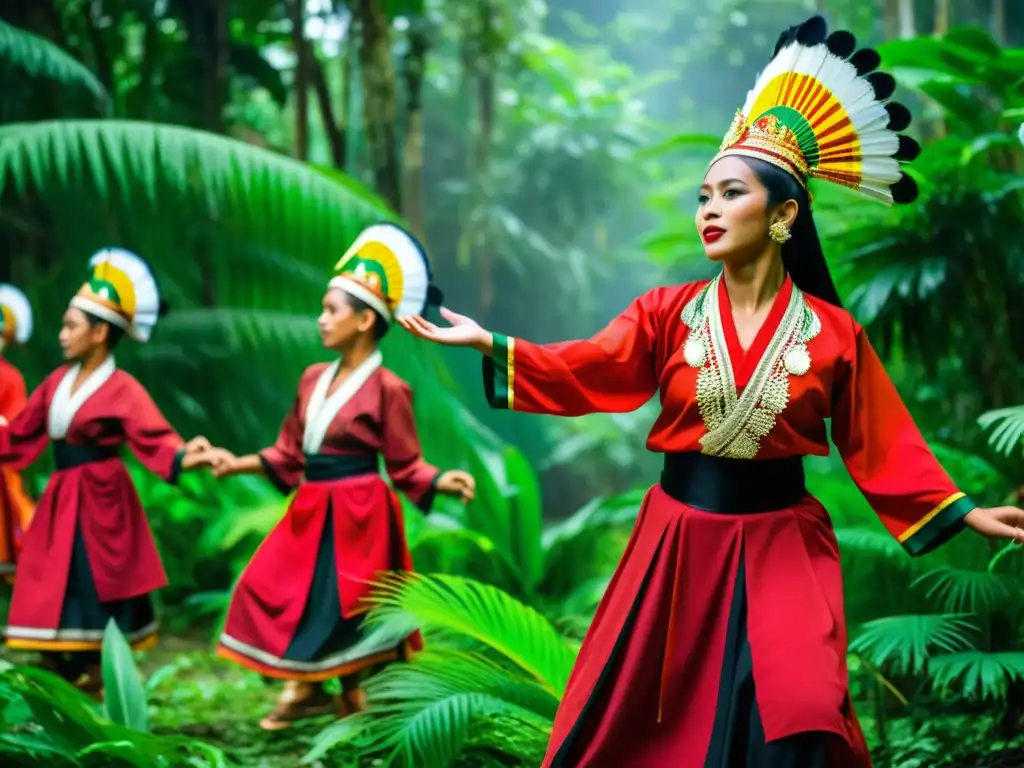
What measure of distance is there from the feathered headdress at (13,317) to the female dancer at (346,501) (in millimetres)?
1682

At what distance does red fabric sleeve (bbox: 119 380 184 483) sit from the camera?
3.57 m

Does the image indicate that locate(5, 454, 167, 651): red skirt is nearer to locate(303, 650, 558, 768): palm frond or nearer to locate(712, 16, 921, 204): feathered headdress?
A: locate(303, 650, 558, 768): palm frond

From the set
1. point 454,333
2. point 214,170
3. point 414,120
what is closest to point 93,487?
point 214,170

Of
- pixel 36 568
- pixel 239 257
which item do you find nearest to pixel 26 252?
pixel 239 257

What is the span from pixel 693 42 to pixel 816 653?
26.4ft

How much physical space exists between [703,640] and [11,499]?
129 inches

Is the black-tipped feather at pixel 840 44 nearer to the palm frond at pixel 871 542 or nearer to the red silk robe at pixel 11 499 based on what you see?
the palm frond at pixel 871 542

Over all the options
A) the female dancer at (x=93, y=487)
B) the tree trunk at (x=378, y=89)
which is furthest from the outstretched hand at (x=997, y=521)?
the tree trunk at (x=378, y=89)

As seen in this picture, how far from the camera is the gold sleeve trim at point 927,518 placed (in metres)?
1.95

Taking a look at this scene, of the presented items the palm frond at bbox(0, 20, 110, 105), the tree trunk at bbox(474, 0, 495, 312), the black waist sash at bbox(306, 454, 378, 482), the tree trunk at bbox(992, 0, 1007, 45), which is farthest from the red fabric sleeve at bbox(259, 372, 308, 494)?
the tree trunk at bbox(474, 0, 495, 312)

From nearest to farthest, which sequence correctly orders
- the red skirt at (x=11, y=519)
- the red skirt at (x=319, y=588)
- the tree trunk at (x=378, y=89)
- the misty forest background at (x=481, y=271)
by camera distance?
the misty forest background at (x=481, y=271), the red skirt at (x=319, y=588), the red skirt at (x=11, y=519), the tree trunk at (x=378, y=89)

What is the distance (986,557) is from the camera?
10.4ft

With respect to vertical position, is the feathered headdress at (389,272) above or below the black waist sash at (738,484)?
above

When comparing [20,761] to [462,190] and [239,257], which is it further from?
[462,190]
